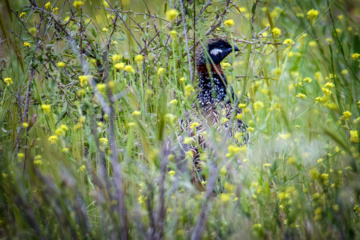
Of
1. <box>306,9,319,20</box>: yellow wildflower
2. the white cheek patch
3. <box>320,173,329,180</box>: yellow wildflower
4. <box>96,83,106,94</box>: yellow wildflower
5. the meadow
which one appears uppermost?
<box>306,9,319,20</box>: yellow wildflower

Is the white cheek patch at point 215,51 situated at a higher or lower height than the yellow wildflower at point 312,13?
lower

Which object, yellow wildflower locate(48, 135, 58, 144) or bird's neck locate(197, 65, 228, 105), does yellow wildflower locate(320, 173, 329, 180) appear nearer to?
bird's neck locate(197, 65, 228, 105)

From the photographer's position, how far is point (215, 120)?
2.59 metres

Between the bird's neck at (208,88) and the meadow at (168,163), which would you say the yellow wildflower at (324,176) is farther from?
the bird's neck at (208,88)

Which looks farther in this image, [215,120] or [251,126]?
[215,120]

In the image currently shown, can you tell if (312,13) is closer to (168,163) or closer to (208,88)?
(208,88)

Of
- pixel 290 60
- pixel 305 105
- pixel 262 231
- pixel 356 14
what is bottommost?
pixel 262 231

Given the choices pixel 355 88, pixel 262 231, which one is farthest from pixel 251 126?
pixel 262 231

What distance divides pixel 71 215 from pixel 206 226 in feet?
1.62

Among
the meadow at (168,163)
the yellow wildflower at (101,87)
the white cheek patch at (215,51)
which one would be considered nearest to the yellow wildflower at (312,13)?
the meadow at (168,163)

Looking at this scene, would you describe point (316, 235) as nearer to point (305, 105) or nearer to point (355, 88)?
point (305, 105)

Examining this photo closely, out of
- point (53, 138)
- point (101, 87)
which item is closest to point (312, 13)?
point (101, 87)

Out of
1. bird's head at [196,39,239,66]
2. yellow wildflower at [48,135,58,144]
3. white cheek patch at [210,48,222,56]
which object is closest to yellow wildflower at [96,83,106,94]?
yellow wildflower at [48,135,58,144]

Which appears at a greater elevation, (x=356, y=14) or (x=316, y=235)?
(x=356, y=14)
